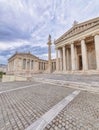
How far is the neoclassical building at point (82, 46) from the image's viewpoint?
15.1 meters

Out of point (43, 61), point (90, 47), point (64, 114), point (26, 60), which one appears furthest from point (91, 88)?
point (43, 61)

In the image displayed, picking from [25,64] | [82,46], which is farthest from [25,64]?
[82,46]

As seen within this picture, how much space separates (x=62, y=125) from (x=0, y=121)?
1.71m

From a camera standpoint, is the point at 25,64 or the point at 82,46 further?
the point at 25,64

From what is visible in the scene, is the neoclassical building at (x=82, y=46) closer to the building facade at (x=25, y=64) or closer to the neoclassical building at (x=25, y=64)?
the neoclassical building at (x=25, y=64)

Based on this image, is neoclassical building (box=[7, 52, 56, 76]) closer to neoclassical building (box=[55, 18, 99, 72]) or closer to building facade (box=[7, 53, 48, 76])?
building facade (box=[7, 53, 48, 76])

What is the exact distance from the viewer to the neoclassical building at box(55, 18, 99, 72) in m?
15.1

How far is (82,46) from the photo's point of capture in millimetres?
16484

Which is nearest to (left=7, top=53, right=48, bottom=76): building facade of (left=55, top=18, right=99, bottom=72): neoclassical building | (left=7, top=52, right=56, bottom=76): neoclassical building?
(left=7, top=52, right=56, bottom=76): neoclassical building

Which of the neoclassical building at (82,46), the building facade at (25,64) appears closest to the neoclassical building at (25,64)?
the building facade at (25,64)

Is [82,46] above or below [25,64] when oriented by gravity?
above

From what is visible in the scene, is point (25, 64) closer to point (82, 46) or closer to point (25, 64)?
point (25, 64)

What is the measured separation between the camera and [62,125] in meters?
2.32

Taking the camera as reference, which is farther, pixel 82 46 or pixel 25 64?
pixel 25 64
